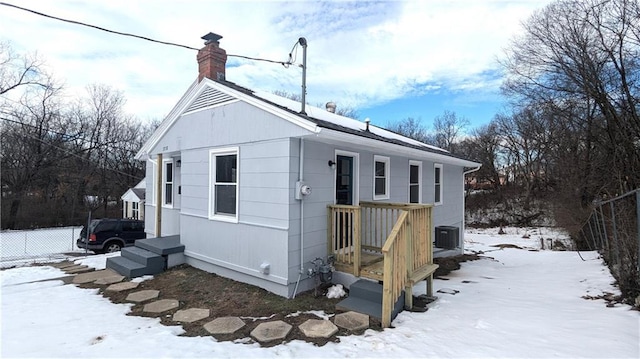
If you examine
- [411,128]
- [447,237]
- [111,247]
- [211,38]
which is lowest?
[111,247]

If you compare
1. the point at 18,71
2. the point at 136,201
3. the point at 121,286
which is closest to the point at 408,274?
the point at 121,286

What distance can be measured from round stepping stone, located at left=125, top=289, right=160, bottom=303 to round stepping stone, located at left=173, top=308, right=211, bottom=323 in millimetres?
955

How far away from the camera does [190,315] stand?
4.55 meters

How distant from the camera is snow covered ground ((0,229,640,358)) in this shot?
11.0 feet

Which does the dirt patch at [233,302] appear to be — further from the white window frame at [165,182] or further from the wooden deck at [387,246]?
the white window frame at [165,182]

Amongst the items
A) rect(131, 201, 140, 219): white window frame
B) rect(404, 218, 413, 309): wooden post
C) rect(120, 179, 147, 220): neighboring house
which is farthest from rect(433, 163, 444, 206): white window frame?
rect(131, 201, 140, 219): white window frame

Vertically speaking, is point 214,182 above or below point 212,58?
below

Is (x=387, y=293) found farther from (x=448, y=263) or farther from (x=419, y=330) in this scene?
(x=448, y=263)

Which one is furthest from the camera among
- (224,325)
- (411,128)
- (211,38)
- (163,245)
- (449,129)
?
(411,128)

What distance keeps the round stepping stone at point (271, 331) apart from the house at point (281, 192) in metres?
0.99

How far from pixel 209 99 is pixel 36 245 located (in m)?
15.2

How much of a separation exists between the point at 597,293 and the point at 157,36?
29.3 feet

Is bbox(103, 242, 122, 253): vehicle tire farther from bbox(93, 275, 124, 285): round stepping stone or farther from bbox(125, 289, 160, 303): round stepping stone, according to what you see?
bbox(125, 289, 160, 303): round stepping stone

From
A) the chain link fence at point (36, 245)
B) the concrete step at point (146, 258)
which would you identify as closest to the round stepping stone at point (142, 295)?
the concrete step at point (146, 258)
